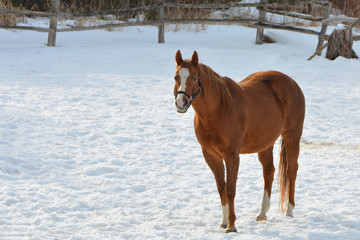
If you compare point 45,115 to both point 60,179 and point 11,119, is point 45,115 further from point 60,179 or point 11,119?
point 60,179

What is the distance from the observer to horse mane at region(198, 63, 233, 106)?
3701mm

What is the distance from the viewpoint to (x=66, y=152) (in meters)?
6.00

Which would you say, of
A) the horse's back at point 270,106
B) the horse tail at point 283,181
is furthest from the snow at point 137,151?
the horse's back at point 270,106

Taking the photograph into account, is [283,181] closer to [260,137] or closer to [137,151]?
[260,137]

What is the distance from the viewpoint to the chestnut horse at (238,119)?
3.63 metres

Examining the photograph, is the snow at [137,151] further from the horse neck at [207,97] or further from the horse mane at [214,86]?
the horse mane at [214,86]

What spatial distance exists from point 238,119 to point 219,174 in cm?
53

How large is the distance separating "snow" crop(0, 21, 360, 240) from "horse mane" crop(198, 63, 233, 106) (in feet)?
3.66

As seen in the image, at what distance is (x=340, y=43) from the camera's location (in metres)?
11.3

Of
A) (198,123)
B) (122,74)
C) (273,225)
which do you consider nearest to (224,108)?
(198,123)

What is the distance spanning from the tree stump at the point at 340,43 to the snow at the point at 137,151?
0.92ft

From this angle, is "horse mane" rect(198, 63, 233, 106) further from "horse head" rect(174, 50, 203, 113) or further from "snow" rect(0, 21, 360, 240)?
"snow" rect(0, 21, 360, 240)

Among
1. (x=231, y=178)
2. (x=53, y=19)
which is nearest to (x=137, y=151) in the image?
(x=231, y=178)

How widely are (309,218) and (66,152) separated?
3.22m
